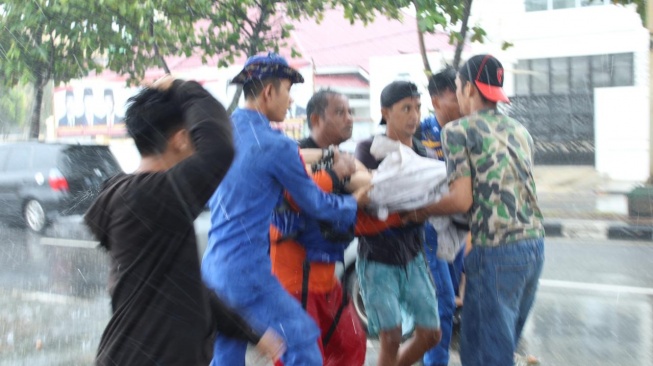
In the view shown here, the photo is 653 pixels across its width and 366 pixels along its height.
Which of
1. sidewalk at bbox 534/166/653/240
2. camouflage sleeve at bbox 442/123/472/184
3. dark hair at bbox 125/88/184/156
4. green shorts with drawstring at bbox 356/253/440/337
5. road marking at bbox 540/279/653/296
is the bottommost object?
sidewalk at bbox 534/166/653/240

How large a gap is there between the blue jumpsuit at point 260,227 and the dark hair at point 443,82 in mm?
1718

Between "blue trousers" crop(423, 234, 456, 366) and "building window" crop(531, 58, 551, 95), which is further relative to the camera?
"building window" crop(531, 58, 551, 95)

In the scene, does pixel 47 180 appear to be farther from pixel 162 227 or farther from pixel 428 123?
pixel 162 227

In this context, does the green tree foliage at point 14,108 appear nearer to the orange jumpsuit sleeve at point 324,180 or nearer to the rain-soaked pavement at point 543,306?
the rain-soaked pavement at point 543,306

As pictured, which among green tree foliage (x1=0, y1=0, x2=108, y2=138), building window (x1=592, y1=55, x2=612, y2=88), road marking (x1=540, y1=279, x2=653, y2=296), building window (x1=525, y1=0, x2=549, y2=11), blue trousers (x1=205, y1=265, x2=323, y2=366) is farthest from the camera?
building window (x1=525, y1=0, x2=549, y2=11)

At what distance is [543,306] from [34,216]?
886cm

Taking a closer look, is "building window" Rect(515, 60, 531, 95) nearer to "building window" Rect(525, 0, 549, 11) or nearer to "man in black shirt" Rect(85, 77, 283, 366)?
"building window" Rect(525, 0, 549, 11)

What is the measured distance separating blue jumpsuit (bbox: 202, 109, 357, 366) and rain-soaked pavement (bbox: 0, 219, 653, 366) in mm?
2301

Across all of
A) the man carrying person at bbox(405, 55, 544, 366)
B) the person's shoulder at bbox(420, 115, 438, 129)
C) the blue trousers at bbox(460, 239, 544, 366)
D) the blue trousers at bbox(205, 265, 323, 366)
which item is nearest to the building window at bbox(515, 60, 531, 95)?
the person's shoulder at bbox(420, 115, 438, 129)

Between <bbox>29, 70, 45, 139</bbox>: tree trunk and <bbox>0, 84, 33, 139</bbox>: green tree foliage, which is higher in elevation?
<bbox>29, 70, 45, 139</bbox>: tree trunk

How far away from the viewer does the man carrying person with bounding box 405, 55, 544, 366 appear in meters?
3.00

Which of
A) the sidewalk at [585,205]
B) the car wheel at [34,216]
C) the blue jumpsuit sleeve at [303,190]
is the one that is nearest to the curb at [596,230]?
the sidewalk at [585,205]

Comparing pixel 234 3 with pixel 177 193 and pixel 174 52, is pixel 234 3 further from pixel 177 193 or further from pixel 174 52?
pixel 177 193

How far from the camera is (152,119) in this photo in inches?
86.0
